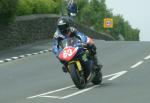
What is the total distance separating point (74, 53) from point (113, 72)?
4440 millimetres

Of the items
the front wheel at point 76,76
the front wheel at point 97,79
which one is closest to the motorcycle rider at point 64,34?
the front wheel at point 97,79

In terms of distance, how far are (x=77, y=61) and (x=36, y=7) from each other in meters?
23.0

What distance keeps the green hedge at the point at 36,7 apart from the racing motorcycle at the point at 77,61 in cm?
1817

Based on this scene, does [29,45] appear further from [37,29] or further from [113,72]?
[113,72]

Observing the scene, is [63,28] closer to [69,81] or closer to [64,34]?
[64,34]

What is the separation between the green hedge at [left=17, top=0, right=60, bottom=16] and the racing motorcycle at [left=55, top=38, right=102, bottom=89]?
18174 mm

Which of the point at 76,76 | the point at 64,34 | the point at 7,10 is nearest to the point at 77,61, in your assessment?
the point at 76,76

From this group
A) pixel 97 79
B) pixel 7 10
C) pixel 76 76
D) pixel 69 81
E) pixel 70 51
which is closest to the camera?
pixel 76 76

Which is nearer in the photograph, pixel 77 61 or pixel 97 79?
pixel 77 61

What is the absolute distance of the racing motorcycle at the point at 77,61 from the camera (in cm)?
1529

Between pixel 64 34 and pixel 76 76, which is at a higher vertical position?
pixel 64 34

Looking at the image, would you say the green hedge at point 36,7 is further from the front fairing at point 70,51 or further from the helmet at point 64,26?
the front fairing at point 70,51

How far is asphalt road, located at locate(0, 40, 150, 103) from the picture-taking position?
13.9 m

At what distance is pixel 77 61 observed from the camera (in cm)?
1546
